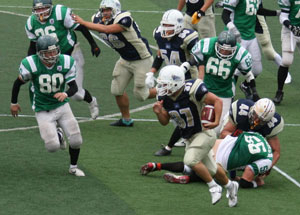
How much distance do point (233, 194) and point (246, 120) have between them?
1481mm

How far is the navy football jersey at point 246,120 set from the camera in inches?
440

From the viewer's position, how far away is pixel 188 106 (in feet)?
34.1

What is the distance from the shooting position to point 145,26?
65.7ft

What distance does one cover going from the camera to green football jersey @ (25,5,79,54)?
12.8 meters

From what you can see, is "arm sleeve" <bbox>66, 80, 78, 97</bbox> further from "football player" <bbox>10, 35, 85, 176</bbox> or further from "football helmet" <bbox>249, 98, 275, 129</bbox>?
"football helmet" <bbox>249, 98, 275, 129</bbox>

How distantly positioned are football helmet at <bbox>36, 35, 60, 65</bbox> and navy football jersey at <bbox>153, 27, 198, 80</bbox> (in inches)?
92.4

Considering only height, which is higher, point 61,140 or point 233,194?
point 233,194

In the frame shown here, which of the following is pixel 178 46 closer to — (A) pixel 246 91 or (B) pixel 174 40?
(B) pixel 174 40

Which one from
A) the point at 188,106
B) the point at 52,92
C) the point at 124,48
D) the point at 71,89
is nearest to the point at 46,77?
the point at 52,92

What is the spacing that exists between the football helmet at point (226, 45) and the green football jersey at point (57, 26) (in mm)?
2098

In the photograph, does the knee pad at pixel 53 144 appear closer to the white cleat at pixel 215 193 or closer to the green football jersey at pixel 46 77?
the green football jersey at pixel 46 77

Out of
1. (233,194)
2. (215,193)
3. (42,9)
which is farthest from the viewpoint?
(42,9)

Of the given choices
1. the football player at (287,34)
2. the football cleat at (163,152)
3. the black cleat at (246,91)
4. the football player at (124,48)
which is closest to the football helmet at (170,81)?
the football cleat at (163,152)

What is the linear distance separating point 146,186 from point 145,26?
958 centimetres
